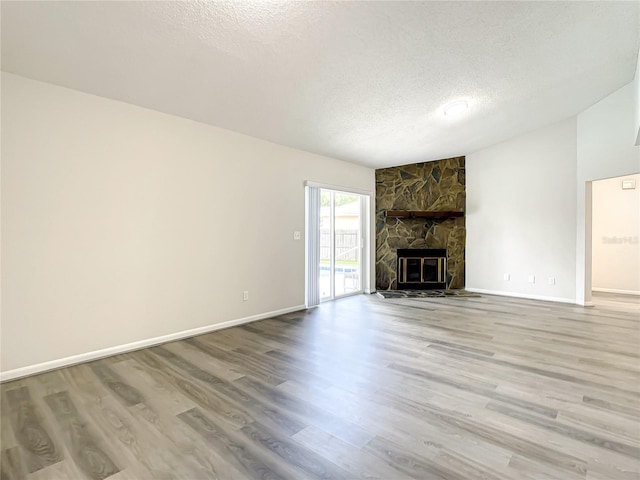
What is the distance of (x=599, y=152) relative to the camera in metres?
4.98

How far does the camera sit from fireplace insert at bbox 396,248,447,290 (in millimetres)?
6734

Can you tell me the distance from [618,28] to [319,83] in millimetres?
3072

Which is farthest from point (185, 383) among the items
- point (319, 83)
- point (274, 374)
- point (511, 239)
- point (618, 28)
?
point (511, 239)

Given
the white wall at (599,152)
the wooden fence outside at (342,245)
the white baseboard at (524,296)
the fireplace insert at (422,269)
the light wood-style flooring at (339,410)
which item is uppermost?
the white wall at (599,152)

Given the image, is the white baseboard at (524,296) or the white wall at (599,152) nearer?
the white wall at (599,152)

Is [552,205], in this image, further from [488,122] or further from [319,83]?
[319,83]

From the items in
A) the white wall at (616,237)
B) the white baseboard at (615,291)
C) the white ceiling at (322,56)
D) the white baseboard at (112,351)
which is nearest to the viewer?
the white ceiling at (322,56)

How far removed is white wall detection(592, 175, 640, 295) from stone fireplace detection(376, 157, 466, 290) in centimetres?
279

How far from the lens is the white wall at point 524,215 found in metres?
5.48

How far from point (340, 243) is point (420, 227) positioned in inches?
78.0

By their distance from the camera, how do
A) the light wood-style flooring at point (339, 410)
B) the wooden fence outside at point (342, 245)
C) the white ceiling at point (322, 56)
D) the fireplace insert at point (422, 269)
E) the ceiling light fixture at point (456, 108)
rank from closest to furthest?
the light wood-style flooring at point (339, 410)
the white ceiling at point (322, 56)
the ceiling light fixture at point (456, 108)
the wooden fence outside at point (342, 245)
the fireplace insert at point (422, 269)

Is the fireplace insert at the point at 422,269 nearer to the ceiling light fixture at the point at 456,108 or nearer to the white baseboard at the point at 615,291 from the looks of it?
the ceiling light fixture at the point at 456,108

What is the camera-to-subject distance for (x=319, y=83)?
326cm

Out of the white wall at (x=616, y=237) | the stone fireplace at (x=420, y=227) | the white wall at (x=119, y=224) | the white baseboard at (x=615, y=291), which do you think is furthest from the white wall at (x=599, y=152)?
the white wall at (x=119, y=224)
